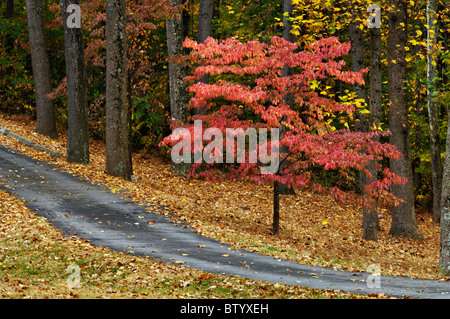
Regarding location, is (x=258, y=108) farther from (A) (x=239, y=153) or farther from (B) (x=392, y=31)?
(B) (x=392, y=31)

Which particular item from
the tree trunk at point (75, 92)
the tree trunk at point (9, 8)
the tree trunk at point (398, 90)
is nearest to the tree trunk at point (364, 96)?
the tree trunk at point (398, 90)

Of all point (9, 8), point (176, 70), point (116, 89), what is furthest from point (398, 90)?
point (9, 8)

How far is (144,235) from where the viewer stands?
12.6 m

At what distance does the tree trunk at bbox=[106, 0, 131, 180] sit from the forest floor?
2.49ft

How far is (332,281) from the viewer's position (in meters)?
10.1

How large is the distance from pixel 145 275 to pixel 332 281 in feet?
11.5

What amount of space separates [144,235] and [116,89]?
6.46 meters

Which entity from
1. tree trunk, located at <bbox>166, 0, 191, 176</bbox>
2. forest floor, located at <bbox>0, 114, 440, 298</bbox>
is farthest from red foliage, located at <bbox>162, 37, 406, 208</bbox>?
tree trunk, located at <bbox>166, 0, 191, 176</bbox>

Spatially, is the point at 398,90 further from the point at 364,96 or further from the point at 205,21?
the point at 205,21

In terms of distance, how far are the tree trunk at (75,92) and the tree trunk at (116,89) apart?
5.97 ft

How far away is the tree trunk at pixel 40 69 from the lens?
2273 cm

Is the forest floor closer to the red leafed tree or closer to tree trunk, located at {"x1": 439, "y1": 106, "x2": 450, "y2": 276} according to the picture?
tree trunk, located at {"x1": 439, "y1": 106, "x2": 450, "y2": 276}

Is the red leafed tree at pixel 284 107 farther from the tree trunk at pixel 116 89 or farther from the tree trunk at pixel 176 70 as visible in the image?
the tree trunk at pixel 176 70
